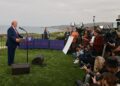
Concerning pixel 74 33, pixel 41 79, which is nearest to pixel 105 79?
pixel 41 79

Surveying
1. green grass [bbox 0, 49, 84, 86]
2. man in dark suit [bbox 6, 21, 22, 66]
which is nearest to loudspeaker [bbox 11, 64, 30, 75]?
green grass [bbox 0, 49, 84, 86]

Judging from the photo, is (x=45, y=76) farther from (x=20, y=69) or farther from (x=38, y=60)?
(x=38, y=60)

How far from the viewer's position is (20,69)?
11.1 metres

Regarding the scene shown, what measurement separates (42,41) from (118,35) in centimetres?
1270

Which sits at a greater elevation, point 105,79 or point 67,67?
point 105,79

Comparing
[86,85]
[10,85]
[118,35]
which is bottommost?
[10,85]

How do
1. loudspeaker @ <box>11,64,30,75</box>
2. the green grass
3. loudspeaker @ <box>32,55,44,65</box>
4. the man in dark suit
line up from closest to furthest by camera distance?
the green grass → loudspeaker @ <box>11,64,30,75</box> → the man in dark suit → loudspeaker @ <box>32,55,44,65</box>

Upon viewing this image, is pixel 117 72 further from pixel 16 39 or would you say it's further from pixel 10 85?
pixel 16 39

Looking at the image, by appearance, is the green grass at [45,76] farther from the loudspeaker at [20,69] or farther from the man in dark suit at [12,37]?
the man in dark suit at [12,37]

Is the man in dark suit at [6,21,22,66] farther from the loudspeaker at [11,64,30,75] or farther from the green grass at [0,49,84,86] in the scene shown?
the loudspeaker at [11,64,30,75]

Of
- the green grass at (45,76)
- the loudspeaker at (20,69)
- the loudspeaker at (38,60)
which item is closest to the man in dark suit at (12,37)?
the green grass at (45,76)

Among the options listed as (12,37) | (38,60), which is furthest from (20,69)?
(38,60)

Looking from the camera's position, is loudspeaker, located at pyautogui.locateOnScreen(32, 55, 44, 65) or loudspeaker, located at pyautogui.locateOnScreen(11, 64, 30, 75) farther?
loudspeaker, located at pyautogui.locateOnScreen(32, 55, 44, 65)

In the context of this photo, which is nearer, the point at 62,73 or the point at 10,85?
the point at 10,85
